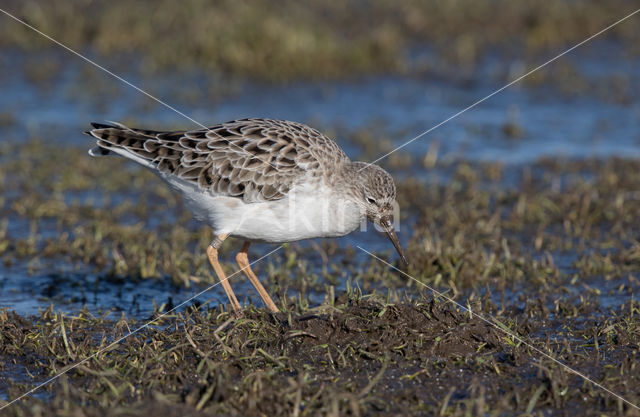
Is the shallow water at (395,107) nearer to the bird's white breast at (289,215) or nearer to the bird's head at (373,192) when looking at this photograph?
the bird's head at (373,192)

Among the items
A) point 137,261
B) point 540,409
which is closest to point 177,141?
point 137,261

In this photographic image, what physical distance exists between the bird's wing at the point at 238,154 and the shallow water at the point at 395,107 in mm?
4529

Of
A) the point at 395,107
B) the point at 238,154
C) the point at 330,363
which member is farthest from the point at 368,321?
the point at 395,107

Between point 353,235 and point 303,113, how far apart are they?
15.0 ft

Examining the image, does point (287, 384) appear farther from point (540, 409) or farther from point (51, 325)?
point (51, 325)

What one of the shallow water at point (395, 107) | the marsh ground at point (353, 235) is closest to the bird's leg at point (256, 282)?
the marsh ground at point (353, 235)

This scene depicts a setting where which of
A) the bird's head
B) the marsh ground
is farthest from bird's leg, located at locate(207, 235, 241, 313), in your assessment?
the bird's head

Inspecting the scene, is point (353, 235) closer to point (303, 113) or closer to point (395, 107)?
point (303, 113)

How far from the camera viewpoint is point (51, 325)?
6988 millimetres

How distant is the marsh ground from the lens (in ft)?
19.7

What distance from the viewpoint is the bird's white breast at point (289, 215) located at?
7.36m

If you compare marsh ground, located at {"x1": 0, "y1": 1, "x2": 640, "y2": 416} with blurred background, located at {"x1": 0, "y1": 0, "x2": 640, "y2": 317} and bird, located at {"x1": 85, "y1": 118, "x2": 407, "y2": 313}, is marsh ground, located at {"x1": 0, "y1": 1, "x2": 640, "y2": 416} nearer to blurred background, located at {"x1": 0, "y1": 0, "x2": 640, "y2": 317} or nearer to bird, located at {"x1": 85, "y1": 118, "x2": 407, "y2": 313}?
blurred background, located at {"x1": 0, "y1": 0, "x2": 640, "y2": 317}

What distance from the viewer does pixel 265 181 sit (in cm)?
754

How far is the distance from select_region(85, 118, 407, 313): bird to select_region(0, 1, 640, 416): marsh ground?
0.64 metres
